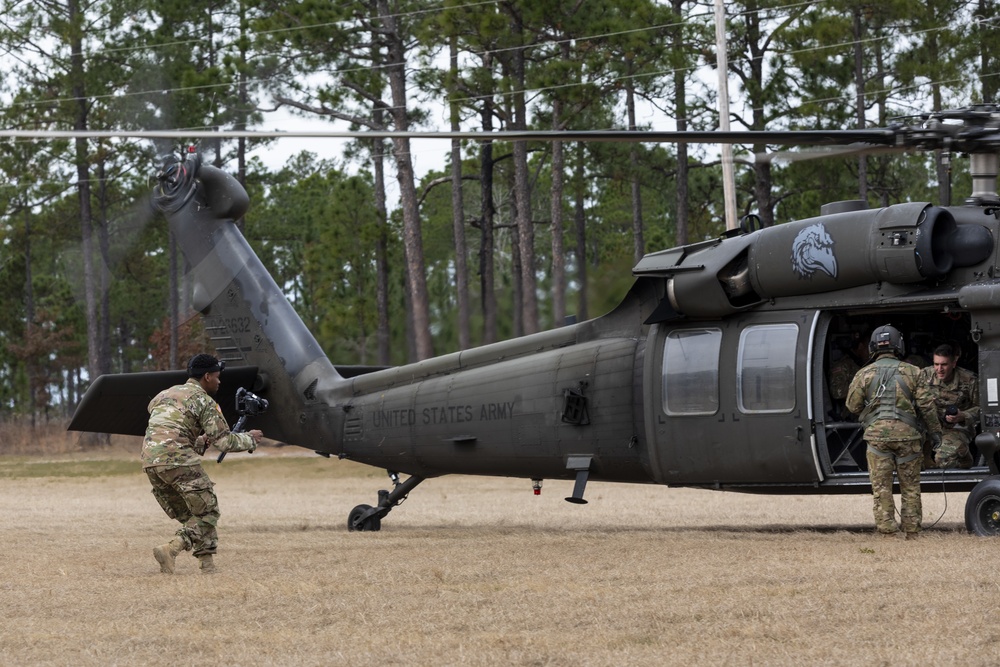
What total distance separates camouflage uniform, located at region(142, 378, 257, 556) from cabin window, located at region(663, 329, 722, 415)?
12.7 ft

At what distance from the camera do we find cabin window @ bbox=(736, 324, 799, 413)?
36.1 feet

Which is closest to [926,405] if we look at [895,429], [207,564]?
[895,429]

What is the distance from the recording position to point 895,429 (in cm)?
1032

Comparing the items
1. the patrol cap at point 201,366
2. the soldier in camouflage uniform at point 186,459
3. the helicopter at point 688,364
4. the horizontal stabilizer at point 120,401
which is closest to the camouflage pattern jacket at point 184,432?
the soldier in camouflage uniform at point 186,459

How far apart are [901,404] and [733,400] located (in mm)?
1519

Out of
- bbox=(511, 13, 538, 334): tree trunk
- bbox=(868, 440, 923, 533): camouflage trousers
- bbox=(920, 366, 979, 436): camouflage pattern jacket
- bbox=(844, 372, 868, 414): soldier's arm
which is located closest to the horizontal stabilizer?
bbox=(844, 372, 868, 414): soldier's arm

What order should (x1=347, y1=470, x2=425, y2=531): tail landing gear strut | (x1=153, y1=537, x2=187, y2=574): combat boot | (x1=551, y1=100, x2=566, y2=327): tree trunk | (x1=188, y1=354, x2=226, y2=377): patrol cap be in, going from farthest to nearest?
1. (x1=551, y1=100, x2=566, y2=327): tree trunk
2. (x1=347, y1=470, x2=425, y2=531): tail landing gear strut
3. (x1=188, y1=354, x2=226, y2=377): patrol cap
4. (x1=153, y1=537, x2=187, y2=574): combat boot

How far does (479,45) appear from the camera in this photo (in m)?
29.5

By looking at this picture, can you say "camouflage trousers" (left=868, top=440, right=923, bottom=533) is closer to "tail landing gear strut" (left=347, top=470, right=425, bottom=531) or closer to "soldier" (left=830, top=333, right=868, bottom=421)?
"soldier" (left=830, top=333, right=868, bottom=421)

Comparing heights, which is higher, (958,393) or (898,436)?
(958,393)

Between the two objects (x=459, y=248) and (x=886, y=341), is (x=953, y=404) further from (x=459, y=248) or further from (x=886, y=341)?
(x=459, y=248)

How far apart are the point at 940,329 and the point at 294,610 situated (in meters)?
7.04

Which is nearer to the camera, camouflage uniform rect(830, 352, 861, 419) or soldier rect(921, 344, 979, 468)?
soldier rect(921, 344, 979, 468)

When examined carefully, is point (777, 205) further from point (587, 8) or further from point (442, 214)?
point (442, 214)
